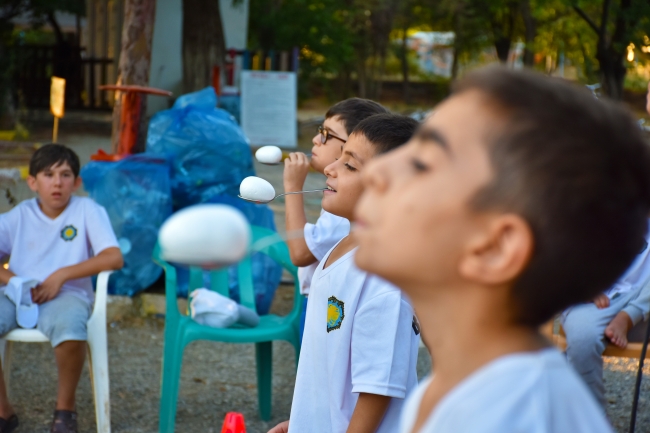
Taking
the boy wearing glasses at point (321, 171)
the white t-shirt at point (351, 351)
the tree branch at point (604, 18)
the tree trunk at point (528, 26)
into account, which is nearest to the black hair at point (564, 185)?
the white t-shirt at point (351, 351)

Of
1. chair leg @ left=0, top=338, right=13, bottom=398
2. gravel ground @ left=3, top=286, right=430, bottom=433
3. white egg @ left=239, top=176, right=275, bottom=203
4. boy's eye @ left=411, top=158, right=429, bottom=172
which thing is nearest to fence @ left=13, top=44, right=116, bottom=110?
gravel ground @ left=3, top=286, right=430, bottom=433

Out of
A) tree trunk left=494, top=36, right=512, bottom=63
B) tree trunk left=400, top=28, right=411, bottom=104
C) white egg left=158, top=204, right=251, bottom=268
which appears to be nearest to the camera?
white egg left=158, top=204, right=251, bottom=268

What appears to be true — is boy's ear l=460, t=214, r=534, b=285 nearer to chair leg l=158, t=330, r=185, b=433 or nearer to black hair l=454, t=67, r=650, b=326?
black hair l=454, t=67, r=650, b=326

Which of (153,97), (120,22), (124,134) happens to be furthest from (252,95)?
(124,134)

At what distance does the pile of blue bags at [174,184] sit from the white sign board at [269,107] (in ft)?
23.6

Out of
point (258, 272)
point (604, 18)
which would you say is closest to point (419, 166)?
point (258, 272)

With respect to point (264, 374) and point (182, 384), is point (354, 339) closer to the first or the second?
point (264, 374)

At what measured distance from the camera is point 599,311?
10.5 ft

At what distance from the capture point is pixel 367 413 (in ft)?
5.49

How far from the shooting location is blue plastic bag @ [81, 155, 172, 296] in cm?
459

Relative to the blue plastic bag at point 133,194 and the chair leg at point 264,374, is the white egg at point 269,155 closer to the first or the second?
the chair leg at point 264,374

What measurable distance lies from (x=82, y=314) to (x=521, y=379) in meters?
2.79

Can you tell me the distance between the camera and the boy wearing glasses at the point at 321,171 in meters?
2.48

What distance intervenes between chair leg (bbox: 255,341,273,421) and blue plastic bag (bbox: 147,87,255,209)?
4.62 feet
